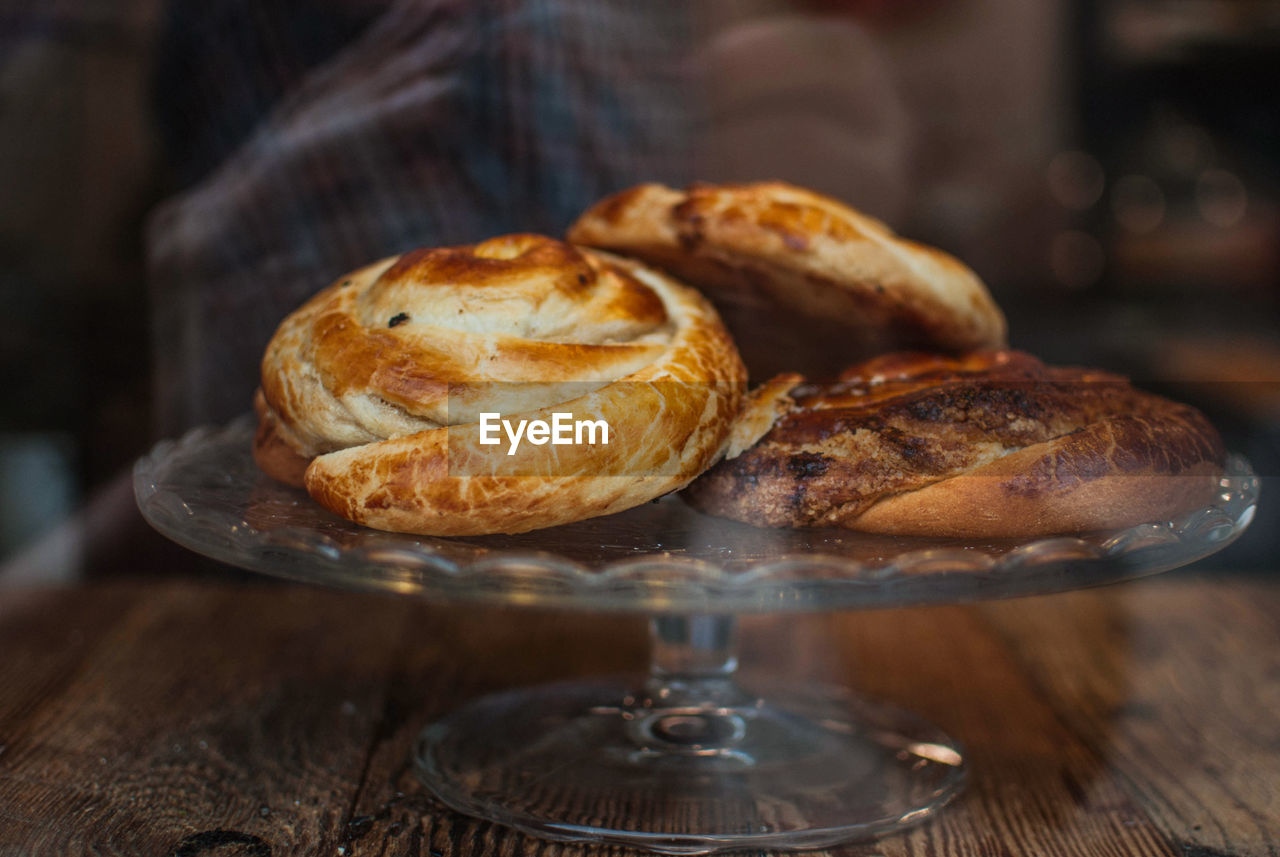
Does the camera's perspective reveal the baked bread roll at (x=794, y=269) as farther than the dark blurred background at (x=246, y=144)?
No

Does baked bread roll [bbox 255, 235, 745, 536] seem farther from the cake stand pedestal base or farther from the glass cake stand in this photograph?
the cake stand pedestal base

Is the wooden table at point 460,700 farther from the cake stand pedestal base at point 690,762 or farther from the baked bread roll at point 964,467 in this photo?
the baked bread roll at point 964,467

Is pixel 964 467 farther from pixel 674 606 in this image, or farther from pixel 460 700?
pixel 460 700

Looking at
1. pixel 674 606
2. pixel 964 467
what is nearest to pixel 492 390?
pixel 674 606

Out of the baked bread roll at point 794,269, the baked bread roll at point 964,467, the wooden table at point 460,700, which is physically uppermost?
the baked bread roll at point 794,269

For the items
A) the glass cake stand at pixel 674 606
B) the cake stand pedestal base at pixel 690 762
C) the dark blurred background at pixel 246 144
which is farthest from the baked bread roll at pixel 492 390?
the dark blurred background at pixel 246 144
